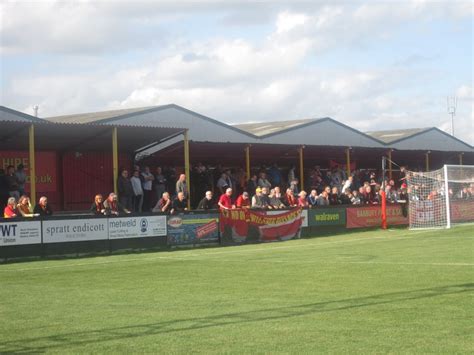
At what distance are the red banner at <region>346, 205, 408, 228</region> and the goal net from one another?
68 centimetres

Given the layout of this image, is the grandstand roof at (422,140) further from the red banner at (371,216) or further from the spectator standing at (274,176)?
the red banner at (371,216)

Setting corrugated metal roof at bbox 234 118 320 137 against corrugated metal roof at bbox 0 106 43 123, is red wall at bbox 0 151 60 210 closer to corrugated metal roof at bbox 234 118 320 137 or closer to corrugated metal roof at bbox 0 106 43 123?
corrugated metal roof at bbox 0 106 43 123

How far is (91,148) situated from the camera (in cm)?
3522

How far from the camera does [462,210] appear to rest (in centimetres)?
3484

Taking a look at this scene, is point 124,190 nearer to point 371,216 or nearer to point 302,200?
point 302,200

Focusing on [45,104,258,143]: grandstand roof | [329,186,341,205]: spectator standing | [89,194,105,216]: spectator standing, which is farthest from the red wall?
[329,186,341,205]: spectator standing

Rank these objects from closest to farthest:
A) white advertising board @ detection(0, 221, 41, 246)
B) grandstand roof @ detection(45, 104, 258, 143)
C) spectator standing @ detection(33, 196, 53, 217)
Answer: white advertising board @ detection(0, 221, 41, 246), spectator standing @ detection(33, 196, 53, 217), grandstand roof @ detection(45, 104, 258, 143)

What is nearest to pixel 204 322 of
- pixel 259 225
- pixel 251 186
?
pixel 259 225

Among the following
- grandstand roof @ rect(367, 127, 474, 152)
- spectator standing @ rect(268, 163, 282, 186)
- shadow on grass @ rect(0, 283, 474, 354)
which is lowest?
shadow on grass @ rect(0, 283, 474, 354)

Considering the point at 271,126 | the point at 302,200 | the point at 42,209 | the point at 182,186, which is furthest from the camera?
the point at 271,126

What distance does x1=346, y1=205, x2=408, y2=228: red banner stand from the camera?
33.6 meters

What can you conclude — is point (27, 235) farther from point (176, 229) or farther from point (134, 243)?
point (176, 229)

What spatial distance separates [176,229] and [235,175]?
12.1 m

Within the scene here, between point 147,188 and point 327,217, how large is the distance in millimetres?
7259
